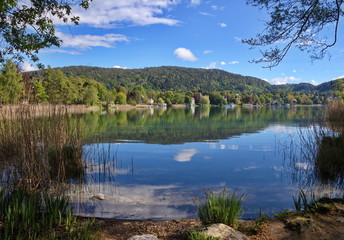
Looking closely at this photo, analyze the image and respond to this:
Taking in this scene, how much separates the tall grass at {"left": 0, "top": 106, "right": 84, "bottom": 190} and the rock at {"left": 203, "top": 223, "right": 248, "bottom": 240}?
3.93m

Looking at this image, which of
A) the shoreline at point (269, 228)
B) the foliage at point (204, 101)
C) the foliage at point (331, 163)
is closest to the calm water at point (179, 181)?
the foliage at point (331, 163)

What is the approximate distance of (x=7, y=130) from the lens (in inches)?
340

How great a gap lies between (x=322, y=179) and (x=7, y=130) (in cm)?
1033

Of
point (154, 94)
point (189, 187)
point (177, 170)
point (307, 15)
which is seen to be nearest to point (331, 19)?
point (307, 15)

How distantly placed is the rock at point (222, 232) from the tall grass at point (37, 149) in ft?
12.9

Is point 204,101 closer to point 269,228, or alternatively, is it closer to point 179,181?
point 179,181

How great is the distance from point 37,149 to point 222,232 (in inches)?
216

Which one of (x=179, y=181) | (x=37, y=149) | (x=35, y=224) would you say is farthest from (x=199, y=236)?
(x=179, y=181)

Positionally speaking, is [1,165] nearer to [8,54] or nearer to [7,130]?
→ [7,130]

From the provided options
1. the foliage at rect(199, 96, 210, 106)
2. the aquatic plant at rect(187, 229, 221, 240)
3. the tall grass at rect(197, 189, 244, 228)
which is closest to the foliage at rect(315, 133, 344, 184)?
the tall grass at rect(197, 189, 244, 228)

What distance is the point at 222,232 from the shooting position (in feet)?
13.0

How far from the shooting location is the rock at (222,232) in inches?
151

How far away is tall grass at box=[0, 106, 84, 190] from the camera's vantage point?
20.8 feet

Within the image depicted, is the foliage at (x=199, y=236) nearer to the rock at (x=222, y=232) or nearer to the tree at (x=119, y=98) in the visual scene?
the rock at (x=222, y=232)
